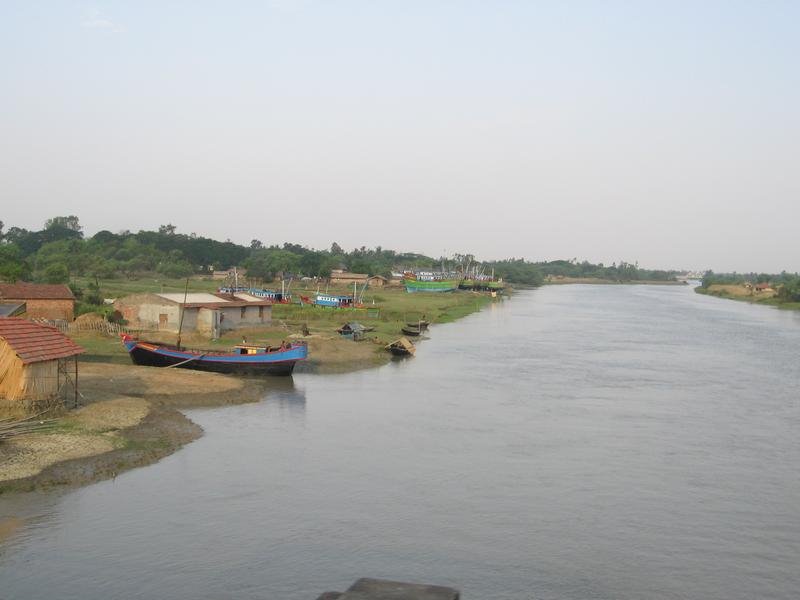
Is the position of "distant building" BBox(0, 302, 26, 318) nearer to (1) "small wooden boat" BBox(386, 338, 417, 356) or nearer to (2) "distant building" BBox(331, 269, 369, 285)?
(1) "small wooden boat" BBox(386, 338, 417, 356)

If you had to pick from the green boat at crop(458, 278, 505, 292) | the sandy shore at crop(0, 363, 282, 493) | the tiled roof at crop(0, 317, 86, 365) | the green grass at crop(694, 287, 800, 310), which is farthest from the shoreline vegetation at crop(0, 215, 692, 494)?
the green grass at crop(694, 287, 800, 310)

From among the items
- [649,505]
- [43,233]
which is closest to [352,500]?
[649,505]

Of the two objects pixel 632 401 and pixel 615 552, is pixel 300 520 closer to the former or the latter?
pixel 615 552

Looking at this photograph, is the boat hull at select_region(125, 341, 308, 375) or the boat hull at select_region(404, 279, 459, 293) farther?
the boat hull at select_region(404, 279, 459, 293)

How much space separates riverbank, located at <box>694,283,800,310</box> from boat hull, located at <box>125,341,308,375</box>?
314 ft

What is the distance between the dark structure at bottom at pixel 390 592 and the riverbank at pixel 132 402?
11.8m

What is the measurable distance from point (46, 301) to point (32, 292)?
3.03 feet

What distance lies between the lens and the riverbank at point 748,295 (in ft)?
392

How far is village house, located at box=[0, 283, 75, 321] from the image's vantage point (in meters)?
46.2

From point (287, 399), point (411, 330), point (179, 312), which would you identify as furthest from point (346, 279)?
point (287, 399)

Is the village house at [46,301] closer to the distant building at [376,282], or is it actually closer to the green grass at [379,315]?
the green grass at [379,315]

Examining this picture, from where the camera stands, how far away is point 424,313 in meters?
81.4

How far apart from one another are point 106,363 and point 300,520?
22268mm

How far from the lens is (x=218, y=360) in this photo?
38.3 meters
